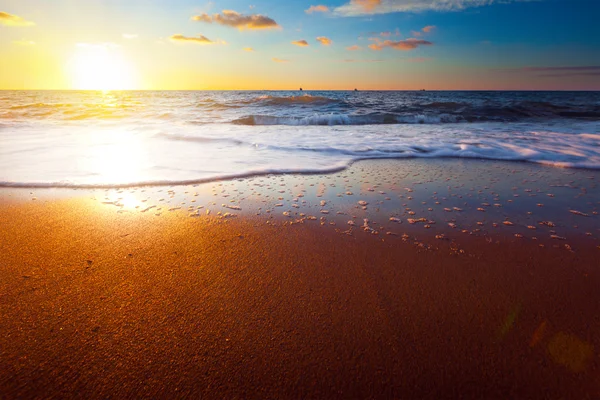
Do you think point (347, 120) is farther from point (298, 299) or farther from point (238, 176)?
point (298, 299)

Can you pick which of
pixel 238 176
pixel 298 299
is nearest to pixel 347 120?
pixel 238 176

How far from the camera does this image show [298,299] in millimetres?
1807

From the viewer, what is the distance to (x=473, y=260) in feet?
7.32

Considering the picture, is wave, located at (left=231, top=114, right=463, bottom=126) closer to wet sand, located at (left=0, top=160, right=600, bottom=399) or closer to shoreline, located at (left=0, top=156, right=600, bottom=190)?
shoreline, located at (left=0, top=156, right=600, bottom=190)

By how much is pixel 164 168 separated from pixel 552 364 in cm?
487

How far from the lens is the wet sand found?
1311 mm

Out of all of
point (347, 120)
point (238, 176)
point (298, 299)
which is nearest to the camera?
point (298, 299)

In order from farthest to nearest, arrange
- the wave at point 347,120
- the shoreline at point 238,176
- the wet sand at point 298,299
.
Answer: the wave at point 347,120 < the shoreline at point 238,176 < the wet sand at point 298,299

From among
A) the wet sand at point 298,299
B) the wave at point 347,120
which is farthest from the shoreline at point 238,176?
the wave at point 347,120

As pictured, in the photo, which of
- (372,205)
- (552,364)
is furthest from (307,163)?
(552,364)

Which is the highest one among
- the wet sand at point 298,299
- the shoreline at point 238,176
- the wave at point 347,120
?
the wave at point 347,120

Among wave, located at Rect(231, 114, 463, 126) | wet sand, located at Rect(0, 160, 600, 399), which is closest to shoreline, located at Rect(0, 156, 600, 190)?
wet sand, located at Rect(0, 160, 600, 399)

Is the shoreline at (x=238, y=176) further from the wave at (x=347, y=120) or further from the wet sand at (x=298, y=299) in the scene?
the wave at (x=347, y=120)

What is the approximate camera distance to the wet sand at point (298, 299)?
1311 millimetres
